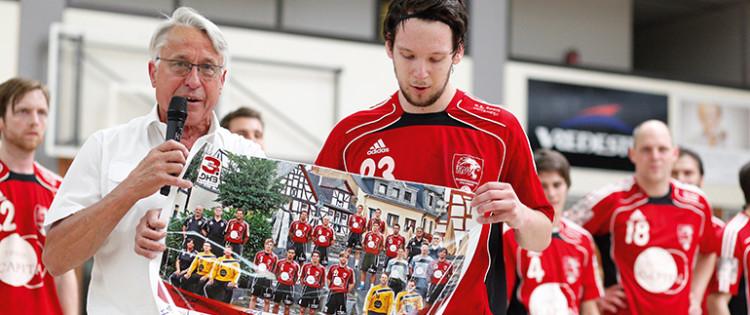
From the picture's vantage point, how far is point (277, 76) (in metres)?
11.2

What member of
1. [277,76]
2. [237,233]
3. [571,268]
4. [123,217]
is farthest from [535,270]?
[277,76]

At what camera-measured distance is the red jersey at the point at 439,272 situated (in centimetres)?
249

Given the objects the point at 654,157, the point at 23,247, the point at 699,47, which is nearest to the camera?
the point at 23,247

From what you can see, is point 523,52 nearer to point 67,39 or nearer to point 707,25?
point 707,25

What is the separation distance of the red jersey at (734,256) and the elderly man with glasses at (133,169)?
383cm

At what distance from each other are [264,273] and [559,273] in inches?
121

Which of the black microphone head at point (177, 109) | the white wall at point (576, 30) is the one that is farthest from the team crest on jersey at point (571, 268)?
the white wall at point (576, 30)

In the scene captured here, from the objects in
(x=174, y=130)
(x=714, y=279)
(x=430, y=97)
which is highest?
(x=430, y=97)

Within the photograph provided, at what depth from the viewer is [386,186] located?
2502 millimetres

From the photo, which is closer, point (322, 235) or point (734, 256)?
point (322, 235)

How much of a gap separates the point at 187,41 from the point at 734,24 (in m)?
15.1

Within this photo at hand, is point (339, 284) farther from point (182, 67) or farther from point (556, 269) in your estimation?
point (556, 269)

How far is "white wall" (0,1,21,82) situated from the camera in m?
9.85

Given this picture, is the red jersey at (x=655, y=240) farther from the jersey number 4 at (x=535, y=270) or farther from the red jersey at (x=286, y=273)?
the red jersey at (x=286, y=273)
